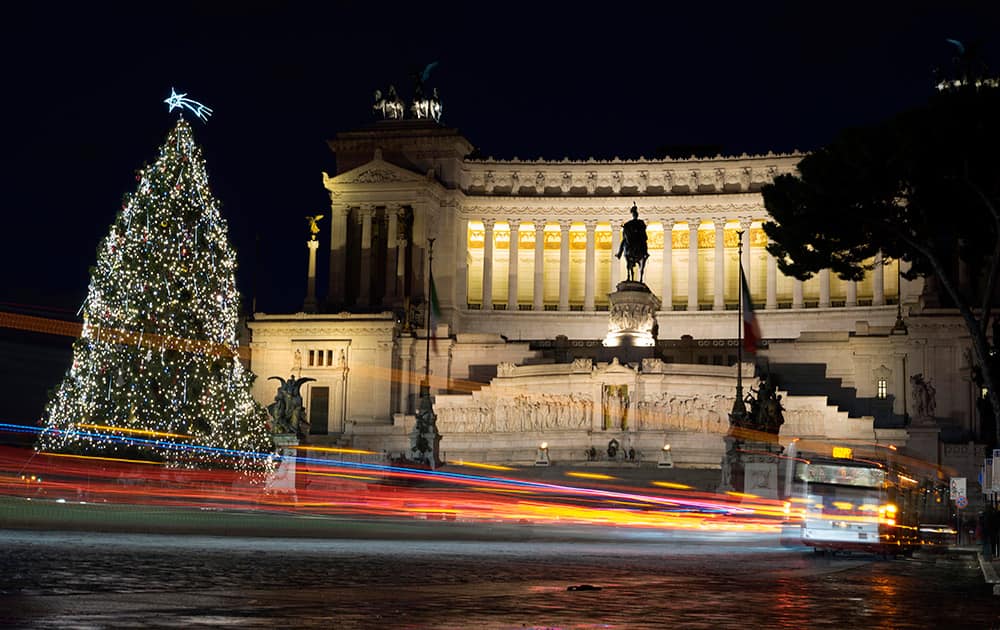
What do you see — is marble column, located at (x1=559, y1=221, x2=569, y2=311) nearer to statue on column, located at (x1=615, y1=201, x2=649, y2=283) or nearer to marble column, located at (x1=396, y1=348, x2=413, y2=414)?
statue on column, located at (x1=615, y1=201, x2=649, y2=283)

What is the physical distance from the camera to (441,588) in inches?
759

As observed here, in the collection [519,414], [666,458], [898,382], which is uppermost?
[898,382]

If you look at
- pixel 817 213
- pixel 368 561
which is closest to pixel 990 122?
pixel 817 213

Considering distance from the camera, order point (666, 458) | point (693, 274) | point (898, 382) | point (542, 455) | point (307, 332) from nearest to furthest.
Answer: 1. point (666, 458)
2. point (542, 455)
3. point (898, 382)
4. point (307, 332)
5. point (693, 274)

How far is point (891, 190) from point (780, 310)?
52.9 meters

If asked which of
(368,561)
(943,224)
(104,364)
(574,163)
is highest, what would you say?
(574,163)

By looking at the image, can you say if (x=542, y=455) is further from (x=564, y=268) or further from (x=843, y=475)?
(x=564, y=268)

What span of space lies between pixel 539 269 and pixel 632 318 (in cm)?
2040

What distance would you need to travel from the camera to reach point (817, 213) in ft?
138

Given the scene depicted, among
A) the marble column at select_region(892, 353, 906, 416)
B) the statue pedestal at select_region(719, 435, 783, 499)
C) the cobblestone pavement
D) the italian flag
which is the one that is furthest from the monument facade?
the cobblestone pavement

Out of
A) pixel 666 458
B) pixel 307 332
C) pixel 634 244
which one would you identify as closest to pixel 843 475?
pixel 666 458

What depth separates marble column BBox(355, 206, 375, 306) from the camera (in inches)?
3593

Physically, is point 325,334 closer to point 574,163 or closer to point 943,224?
point 574,163

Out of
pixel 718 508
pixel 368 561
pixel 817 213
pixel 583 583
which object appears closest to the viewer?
pixel 583 583
